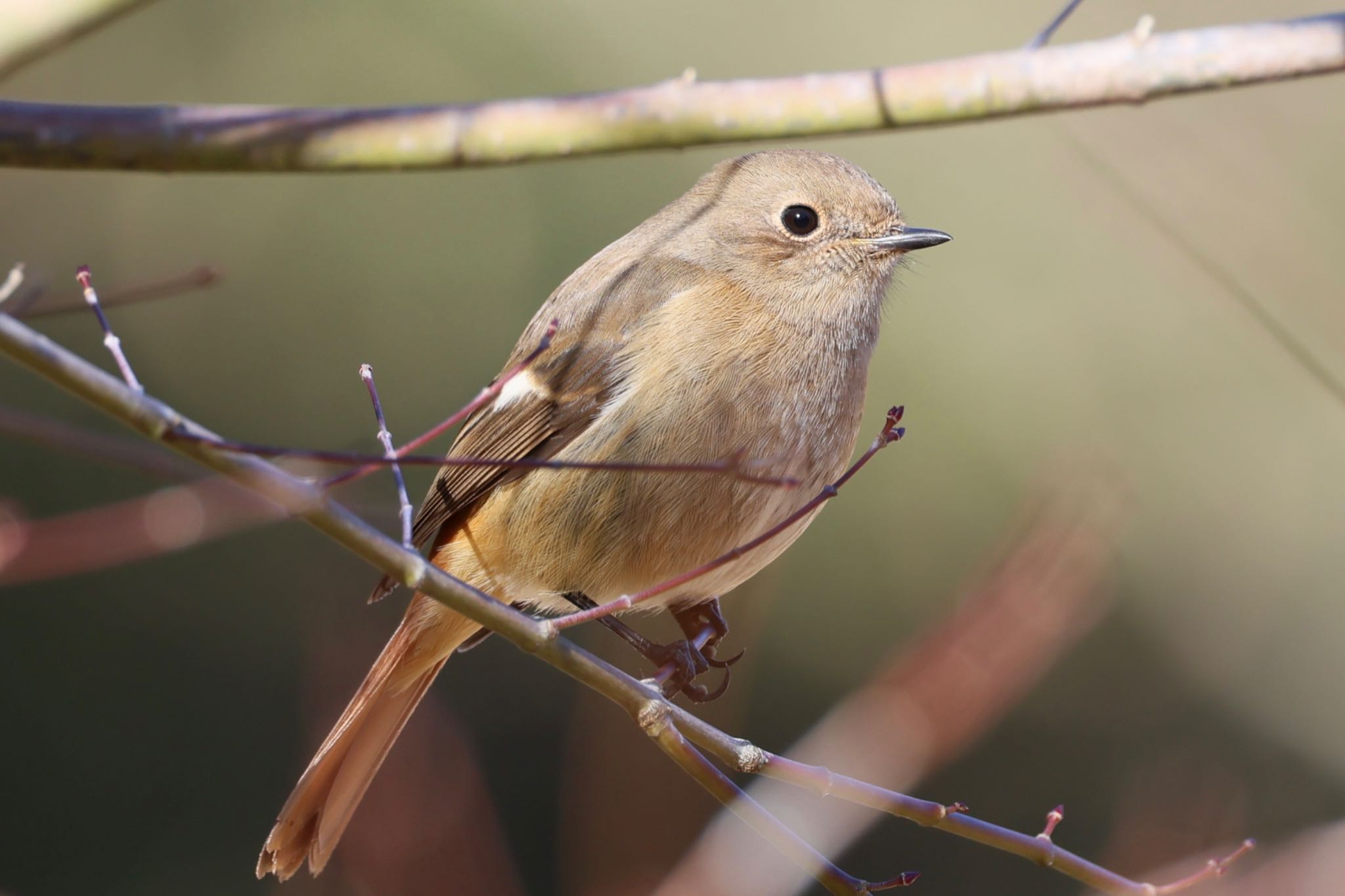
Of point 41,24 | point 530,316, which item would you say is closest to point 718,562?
point 41,24

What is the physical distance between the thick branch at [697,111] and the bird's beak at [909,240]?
1616 millimetres

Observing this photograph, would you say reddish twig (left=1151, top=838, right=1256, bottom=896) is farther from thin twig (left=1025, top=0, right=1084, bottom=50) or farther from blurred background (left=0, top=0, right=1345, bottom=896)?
blurred background (left=0, top=0, right=1345, bottom=896)

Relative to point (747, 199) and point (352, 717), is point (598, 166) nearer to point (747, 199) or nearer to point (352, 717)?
point (747, 199)

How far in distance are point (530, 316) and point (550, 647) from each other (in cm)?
378

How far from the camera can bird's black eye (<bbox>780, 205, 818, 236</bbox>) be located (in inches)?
133

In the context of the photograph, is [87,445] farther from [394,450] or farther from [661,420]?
[661,420]

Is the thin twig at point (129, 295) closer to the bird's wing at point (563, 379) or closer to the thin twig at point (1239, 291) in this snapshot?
the bird's wing at point (563, 379)

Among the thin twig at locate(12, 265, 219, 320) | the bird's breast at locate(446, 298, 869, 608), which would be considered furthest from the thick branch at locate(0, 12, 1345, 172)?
the bird's breast at locate(446, 298, 869, 608)

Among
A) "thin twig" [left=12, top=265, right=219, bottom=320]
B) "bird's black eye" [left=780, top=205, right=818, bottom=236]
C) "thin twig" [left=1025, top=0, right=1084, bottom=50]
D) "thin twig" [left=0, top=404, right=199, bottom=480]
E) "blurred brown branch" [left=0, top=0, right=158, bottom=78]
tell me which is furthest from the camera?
"bird's black eye" [left=780, top=205, right=818, bottom=236]

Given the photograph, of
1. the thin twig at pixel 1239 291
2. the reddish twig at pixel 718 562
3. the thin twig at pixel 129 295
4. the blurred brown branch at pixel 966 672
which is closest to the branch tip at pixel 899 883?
the blurred brown branch at pixel 966 672

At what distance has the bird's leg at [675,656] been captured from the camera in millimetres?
2969

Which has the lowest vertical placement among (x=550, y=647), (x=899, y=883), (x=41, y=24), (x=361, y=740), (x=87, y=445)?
(x=361, y=740)

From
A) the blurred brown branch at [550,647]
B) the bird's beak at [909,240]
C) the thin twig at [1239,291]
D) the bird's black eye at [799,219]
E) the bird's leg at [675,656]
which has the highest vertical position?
the thin twig at [1239,291]

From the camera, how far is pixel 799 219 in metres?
3.39
